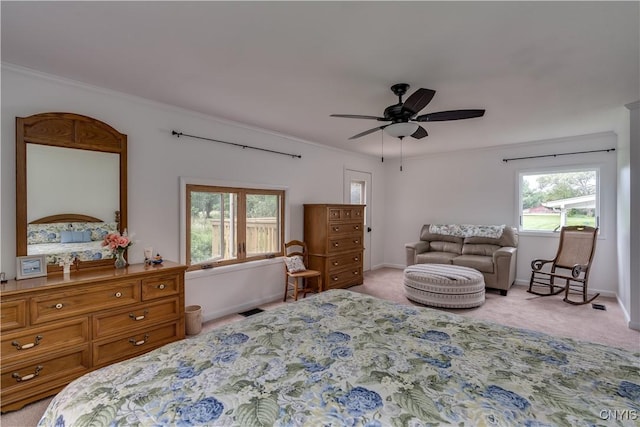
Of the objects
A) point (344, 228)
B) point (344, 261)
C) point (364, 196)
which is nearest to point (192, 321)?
point (344, 261)

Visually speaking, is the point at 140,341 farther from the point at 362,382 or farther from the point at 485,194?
the point at 485,194

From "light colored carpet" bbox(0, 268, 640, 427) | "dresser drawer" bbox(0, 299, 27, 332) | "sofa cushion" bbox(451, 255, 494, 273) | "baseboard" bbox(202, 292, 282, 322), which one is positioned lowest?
"light colored carpet" bbox(0, 268, 640, 427)

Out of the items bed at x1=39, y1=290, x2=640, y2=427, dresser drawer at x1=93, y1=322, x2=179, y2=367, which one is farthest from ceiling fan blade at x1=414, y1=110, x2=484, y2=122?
dresser drawer at x1=93, y1=322, x2=179, y2=367

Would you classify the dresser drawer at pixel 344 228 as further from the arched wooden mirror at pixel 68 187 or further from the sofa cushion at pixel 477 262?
the arched wooden mirror at pixel 68 187

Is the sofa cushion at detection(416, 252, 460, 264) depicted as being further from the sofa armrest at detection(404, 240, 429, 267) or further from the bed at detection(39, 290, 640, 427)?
the bed at detection(39, 290, 640, 427)

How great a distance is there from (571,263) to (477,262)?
1.32 meters

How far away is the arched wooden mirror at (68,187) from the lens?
251cm

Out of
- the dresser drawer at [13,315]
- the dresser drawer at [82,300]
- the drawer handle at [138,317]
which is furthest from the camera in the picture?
the drawer handle at [138,317]

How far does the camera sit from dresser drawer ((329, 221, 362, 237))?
4.87m

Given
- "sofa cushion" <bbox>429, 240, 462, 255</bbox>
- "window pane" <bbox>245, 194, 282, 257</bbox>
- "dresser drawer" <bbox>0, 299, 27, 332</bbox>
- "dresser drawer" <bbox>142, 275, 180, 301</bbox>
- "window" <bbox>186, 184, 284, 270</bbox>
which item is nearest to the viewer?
"dresser drawer" <bbox>0, 299, 27, 332</bbox>

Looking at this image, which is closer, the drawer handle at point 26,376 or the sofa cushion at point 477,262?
the drawer handle at point 26,376

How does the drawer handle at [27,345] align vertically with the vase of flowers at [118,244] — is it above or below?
below

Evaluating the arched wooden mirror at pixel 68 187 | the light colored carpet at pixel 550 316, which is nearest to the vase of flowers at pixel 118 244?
the arched wooden mirror at pixel 68 187

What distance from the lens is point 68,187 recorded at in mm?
2742
